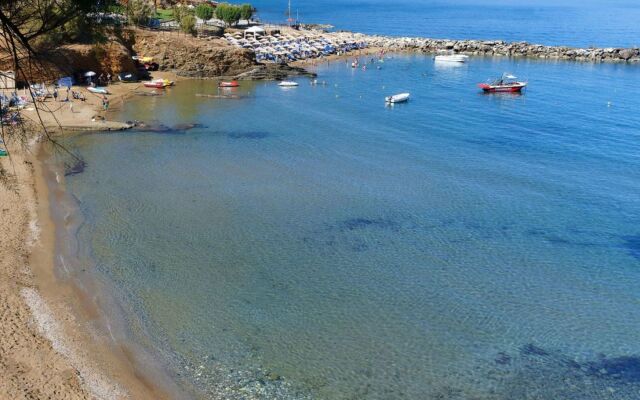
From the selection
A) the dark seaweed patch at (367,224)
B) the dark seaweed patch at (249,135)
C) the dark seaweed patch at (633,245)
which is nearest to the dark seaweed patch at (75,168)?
the dark seaweed patch at (249,135)

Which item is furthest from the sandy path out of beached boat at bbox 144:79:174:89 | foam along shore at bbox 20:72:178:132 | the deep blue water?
the deep blue water

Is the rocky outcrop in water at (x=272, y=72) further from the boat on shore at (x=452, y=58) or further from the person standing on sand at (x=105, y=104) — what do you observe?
the boat on shore at (x=452, y=58)

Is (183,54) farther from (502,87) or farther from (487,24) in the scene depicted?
(487,24)

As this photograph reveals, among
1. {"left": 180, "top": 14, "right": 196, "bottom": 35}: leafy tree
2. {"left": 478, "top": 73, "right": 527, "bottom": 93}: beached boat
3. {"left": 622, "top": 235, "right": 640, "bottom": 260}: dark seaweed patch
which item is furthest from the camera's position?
{"left": 180, "top": 14, "right": 196, "bottom": 35}: leafy tree

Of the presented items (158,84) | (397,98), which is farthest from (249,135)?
(397,98)

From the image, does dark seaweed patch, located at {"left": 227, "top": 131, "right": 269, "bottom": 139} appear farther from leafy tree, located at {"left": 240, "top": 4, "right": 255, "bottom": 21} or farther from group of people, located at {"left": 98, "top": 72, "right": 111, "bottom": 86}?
leafy tree, located at {"left": 240, "top": 4, "right": 255, "bottom": 21}

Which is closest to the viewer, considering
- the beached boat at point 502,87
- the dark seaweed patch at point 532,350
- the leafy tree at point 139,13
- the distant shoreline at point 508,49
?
the dark seaweed patch at point 532,350
